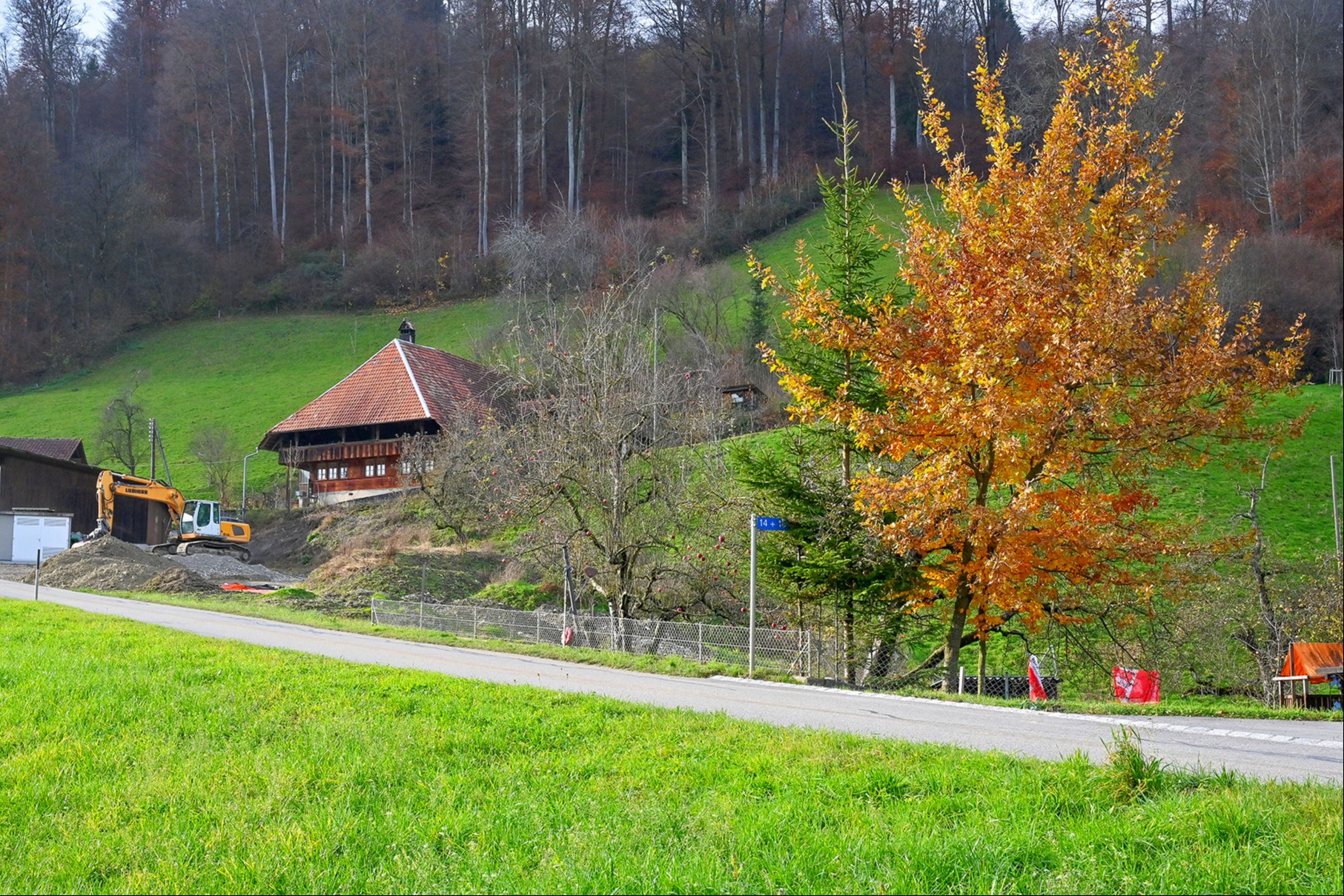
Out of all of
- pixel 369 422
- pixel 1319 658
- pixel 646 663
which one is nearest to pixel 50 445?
pixel 369 422

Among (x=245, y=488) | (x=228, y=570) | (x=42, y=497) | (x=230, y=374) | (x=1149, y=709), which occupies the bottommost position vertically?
(x=228, y=570)

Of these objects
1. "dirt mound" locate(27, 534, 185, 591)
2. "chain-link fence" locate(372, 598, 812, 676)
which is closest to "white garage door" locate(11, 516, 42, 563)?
"dirt mound" locate(27, 534, 185, 591)

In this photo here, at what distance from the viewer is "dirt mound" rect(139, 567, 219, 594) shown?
1246 inches

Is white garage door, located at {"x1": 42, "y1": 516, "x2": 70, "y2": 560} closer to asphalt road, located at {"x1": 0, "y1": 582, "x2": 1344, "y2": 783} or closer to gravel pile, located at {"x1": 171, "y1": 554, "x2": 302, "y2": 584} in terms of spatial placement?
gravel pile, located at {"x1": 171, "y1": 554, "x2": 302, "y2": 584}

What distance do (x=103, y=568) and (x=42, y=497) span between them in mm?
17048

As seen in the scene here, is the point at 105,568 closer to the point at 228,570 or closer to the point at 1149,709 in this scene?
the point at 228,570

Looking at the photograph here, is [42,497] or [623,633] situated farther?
[42,497]

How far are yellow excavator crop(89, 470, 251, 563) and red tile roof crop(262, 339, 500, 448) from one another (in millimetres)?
9241

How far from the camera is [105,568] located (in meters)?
33.4

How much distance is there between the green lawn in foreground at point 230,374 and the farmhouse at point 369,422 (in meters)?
2.86

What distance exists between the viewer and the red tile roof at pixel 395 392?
50.5 meters

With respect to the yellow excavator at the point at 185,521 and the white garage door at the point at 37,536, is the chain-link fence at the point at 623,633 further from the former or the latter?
the white garage door at the point at 37,536

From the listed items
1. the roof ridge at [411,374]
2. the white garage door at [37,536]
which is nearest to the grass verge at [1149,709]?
the roof ridge at [411,374]

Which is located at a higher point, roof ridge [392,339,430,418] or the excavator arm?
roof ridge [392,339,430,418]
